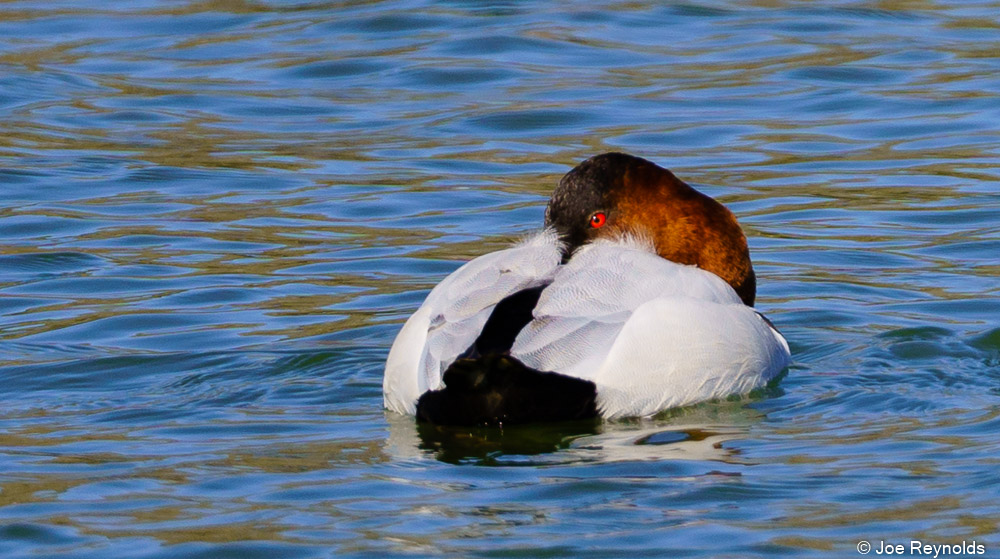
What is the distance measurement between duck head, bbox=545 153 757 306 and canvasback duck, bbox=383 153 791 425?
0.02 metres

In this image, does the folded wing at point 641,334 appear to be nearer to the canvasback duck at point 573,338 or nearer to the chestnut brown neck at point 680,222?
the canvasback duck at point 573,338

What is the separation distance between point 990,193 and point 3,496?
5979 mm

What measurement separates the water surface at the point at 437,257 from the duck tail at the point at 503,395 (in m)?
0.07

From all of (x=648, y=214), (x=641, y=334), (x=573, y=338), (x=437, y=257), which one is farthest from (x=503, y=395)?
(x=437, y=257)

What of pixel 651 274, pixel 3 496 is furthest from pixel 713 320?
pixel 3 496

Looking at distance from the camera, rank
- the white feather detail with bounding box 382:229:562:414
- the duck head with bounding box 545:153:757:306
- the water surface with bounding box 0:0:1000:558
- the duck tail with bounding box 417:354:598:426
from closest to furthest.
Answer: the water surface with bounding box 0:0:1000:558 → the duck tail with bounding box 417:354:598:426 → the white feather detail with bounding box 382:229:562:414 → the duck head with bounding box 545:153:757:306

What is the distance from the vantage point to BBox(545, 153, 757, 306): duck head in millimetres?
6293

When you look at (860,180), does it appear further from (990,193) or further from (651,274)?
(651,274)

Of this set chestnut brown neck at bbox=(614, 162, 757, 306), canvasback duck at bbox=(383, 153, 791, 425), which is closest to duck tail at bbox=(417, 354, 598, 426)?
canvasback duck at bbox=(383, 153, 791, 425)

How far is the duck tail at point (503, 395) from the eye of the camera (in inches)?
202

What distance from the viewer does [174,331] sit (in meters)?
7.20

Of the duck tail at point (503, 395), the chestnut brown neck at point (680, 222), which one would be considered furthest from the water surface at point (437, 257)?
the chestnut brown neck at point (680, 222)

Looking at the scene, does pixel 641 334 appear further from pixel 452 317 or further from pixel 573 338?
pixel 452 317

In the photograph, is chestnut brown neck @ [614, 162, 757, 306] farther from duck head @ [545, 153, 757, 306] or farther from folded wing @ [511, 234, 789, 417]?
folded wing @ [511, 234, 789, 417]
